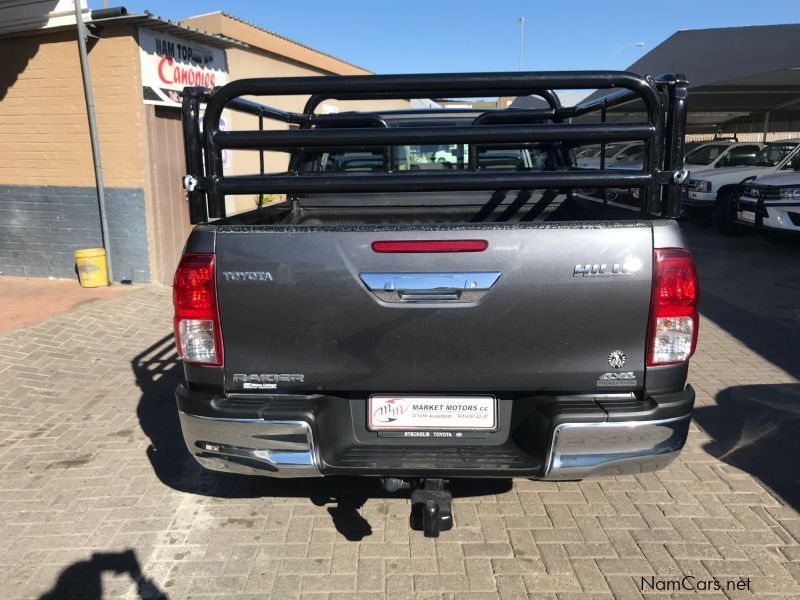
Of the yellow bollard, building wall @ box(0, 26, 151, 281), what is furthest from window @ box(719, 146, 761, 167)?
the yellow bollard

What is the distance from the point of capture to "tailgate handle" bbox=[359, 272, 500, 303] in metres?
2.55

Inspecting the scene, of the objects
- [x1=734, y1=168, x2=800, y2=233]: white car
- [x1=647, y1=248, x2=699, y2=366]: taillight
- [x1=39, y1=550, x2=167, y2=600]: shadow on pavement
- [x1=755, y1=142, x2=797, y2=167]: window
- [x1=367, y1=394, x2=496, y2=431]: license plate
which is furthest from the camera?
[x1=755, y1=142, x2=797, y2=167]: window

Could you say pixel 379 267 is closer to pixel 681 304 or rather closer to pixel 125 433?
pixel 681 304

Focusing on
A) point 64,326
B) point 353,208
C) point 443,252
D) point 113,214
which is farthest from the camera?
point 113,214

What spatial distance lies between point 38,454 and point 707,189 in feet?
44.3

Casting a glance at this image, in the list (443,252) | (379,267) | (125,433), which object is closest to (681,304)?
(443,252)

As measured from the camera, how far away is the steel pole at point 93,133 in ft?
25.6

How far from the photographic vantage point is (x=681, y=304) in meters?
2.57

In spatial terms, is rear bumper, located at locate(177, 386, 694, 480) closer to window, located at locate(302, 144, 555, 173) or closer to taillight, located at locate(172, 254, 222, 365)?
taillight, located at locate(172, 254, 222, 365)

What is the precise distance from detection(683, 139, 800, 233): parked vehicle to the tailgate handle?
482 inches

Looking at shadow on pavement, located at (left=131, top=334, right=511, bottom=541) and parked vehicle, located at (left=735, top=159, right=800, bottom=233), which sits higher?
parked vehicle, located at (left=735, top=159, right=800, bottom=233)

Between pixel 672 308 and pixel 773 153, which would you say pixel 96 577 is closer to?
pixel 672 308

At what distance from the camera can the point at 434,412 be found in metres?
2.77

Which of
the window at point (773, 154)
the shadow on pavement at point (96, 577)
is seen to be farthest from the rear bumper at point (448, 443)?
the window at point (773, 154)
